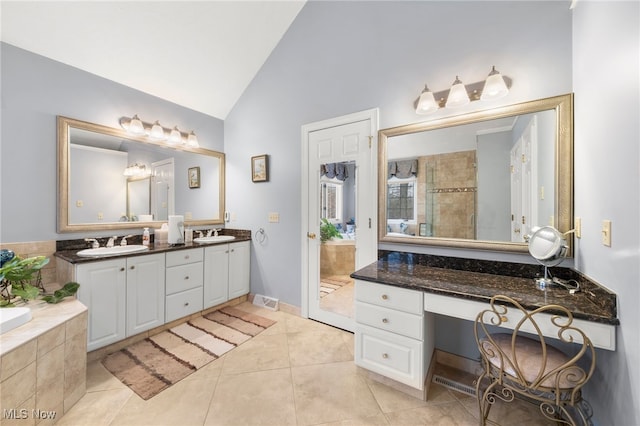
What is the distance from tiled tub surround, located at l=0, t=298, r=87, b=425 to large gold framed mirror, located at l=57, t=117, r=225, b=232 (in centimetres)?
98

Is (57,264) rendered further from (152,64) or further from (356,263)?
(356,263)

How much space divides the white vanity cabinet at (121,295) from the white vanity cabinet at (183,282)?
74 millimetres

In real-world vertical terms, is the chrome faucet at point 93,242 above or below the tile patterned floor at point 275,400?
above

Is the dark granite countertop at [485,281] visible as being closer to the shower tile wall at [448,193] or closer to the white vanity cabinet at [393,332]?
the white vanity cabinet at [393,332]

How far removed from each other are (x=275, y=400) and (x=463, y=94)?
2.37m

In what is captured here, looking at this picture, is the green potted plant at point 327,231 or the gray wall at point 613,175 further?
the green potted plant at point 327,231

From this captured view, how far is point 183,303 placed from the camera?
256 cm

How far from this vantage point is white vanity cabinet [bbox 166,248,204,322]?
2.46 meters

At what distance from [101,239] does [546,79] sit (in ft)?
12.2

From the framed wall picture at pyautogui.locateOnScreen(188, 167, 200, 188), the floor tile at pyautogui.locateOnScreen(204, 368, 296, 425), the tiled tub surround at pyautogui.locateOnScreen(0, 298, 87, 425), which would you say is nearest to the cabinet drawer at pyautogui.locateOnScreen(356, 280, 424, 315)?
the floor tile at pyautogui.locateOnScreen(204, 368, 296, 425)

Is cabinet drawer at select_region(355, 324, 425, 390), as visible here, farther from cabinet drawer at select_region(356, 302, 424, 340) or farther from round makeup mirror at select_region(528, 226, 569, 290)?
round makeup mirror at select_region(528, 226, 569, 290)

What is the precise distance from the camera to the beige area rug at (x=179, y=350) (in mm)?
1784

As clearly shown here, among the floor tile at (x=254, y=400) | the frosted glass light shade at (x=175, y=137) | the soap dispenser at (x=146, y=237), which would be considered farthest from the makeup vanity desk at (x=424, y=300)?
the frosted glass light shade at (x=175, y=137)

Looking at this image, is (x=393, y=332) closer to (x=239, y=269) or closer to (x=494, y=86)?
(x=494, y=86)
